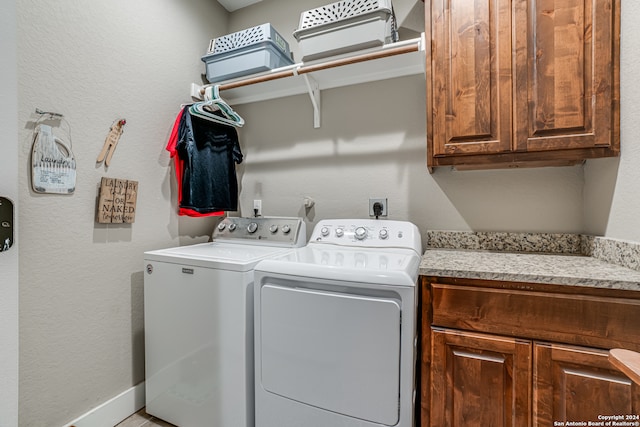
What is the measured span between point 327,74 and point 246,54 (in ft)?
1.80

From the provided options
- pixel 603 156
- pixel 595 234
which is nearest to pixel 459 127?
pixel 603 156

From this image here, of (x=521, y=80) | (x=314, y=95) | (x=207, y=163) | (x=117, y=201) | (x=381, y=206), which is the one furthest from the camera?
(x=314, y=95)

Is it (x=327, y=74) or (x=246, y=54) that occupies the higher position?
(x=246, y=54)

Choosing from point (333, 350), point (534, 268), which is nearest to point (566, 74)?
point (534, 268)

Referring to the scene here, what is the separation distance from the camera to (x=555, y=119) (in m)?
1.27

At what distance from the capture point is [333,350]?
1.18m

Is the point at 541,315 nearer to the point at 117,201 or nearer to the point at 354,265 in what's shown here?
the point at 354,265

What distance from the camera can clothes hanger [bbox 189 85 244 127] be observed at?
1821mm

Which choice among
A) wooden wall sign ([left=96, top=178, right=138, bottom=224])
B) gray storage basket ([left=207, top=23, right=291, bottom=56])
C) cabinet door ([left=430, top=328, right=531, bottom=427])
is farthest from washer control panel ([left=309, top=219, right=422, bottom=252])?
gray storage basket ([left=207, top=23, right=291, bottom=56])

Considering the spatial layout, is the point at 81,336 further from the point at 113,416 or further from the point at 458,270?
the point at 458,270

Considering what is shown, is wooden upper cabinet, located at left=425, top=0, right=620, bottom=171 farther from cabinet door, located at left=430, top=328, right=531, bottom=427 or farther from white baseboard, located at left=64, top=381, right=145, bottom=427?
white baseboard, located at left=64, top=381, right=145, bottom=427

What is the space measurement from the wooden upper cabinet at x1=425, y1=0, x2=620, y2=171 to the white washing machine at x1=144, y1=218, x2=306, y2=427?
3.79 ft

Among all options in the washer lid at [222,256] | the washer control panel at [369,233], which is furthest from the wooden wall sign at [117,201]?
the washer control panel at [369,233]

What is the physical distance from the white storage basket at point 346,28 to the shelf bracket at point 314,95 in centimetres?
18
